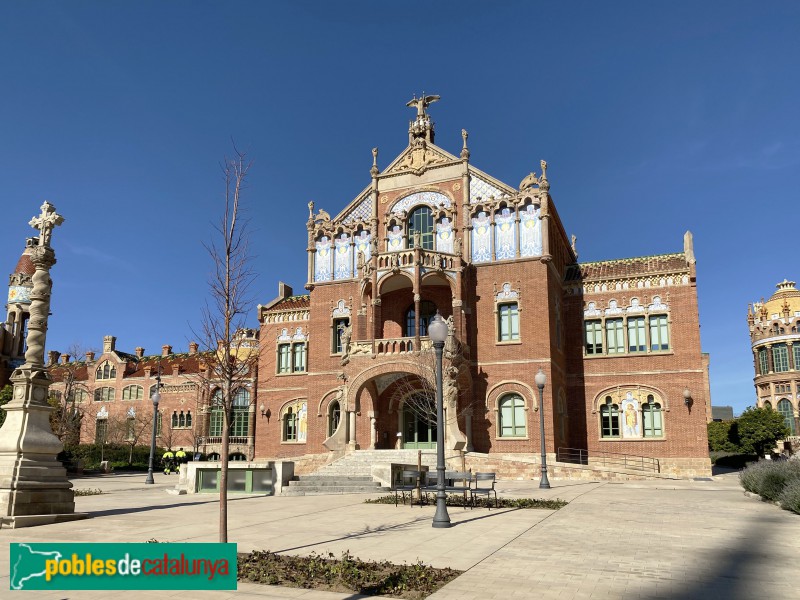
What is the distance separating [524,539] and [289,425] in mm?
27528

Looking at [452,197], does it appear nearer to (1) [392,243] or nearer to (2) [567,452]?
(1) [392,243]

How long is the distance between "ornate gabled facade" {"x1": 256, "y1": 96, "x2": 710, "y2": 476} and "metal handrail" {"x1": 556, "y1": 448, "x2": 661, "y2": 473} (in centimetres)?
16

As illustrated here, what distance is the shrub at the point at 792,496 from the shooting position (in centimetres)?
1372

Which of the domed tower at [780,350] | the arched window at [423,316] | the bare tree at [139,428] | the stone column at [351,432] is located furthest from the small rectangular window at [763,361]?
the bare tree at [139,428]

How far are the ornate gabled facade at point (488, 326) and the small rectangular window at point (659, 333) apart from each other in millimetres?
51

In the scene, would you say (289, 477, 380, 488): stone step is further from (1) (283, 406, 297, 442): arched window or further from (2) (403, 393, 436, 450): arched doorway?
(1) (283, 406, 297, 442): arched window

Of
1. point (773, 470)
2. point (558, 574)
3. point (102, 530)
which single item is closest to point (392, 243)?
point (773, 470)

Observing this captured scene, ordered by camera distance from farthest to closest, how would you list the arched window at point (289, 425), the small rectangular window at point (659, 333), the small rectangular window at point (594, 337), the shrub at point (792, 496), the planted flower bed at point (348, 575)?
the arched window at point (289, 425) → the small rectangular window at point (594, 337) → the small rectangular window at point (659, 333) → the shrub at point (792, 496) → the planted flower bed at point (348, 575)

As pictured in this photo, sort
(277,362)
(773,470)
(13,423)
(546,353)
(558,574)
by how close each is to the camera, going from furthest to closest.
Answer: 1. (277,362)
2. (546,353)
3. (773,470)
4. (13,423)
5. (558,574)

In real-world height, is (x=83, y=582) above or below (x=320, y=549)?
above

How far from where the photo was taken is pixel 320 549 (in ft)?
31.3

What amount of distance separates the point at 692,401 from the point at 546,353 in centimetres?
722

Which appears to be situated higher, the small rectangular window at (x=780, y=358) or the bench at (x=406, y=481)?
the small rectangular window at (x=780, y=358)

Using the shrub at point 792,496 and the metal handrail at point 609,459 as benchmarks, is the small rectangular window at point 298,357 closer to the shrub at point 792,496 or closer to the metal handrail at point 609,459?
the metal handrail at point 609,459
